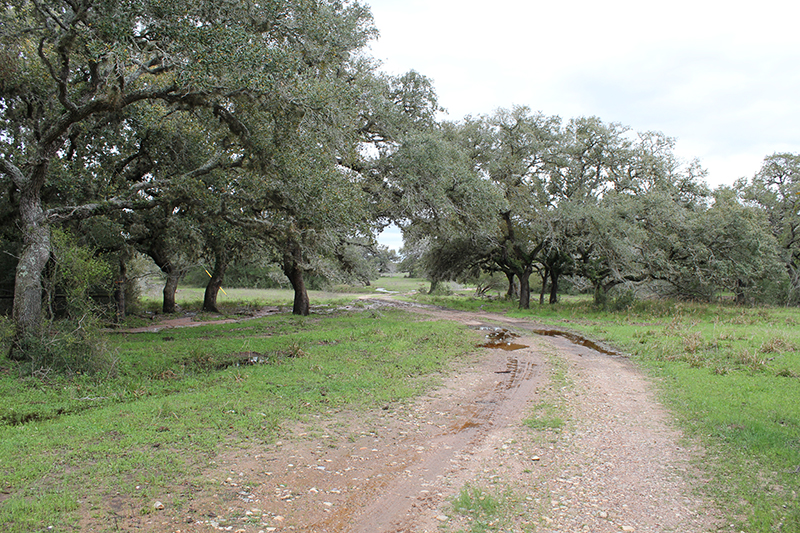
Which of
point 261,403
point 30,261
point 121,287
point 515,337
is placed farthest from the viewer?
point 121,287

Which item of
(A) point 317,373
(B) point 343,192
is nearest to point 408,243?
(B) point 343,192

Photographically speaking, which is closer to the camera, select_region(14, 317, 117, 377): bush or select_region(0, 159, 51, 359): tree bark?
select_region(14, 317, 117, 377): bush

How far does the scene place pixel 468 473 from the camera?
4.92 metres

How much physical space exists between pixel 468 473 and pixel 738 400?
5.52 metres

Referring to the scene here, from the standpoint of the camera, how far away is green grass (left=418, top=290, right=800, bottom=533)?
14.2 ft

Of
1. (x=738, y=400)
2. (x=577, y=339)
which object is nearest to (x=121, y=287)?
(x=577, y=339)

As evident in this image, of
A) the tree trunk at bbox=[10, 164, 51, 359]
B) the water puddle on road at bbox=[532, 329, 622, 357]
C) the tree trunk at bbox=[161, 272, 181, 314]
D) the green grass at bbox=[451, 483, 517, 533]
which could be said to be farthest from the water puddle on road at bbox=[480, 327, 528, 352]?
the tree trunk at bbox=[161, 272, 181, 314]

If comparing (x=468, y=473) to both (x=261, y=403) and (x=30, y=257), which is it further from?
(x=30, y=257)

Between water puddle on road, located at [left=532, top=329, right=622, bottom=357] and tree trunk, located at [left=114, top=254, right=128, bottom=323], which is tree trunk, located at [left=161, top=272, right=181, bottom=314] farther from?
water puddle on road, located at [left=532, top=329, right=622, bottom=357]

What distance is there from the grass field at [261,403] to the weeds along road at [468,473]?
0.38 m

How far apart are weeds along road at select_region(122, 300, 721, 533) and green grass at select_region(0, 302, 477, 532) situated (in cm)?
56

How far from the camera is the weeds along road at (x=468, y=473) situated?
391 cm

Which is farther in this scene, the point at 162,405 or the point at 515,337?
the point at 515,337

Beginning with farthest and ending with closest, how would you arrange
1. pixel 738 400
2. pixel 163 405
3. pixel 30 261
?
pixel 30 261
pixel 738 400
pixel 163 405
